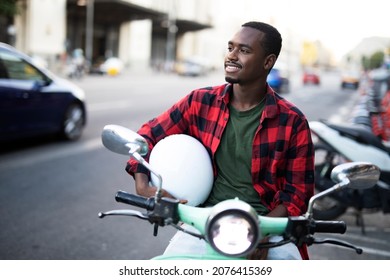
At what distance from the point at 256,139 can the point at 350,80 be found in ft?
105

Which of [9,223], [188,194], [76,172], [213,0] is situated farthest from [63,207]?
[213,0]

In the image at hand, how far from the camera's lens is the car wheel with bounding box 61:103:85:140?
730 cm

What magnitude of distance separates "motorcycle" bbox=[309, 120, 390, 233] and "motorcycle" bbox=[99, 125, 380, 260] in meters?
2.48

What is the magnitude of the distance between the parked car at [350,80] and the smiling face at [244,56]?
103 ft

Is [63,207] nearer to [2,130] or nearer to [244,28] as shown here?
[2,130]

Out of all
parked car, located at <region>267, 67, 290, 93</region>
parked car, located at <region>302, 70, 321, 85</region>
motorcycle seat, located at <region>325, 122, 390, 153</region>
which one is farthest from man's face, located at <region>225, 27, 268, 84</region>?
parked car, located at <region>302, 70, 321, 85</region>

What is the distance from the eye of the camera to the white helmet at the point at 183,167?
173 cm

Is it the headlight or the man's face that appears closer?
the headlight

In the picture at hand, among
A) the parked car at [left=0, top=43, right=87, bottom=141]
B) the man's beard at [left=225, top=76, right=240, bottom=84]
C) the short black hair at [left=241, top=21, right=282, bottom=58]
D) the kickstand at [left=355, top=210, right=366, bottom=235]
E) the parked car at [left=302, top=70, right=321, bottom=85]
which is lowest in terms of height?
the parked car at [left=302, top=70, right=321, bottom=85]

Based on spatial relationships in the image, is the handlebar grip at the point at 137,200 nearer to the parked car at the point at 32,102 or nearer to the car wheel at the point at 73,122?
the parked car at the point at 32,102

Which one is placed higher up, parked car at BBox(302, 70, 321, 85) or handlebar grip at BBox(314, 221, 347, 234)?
handlebar grip at BBox(314, 221, 347, 234)

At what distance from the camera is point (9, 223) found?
395 cm

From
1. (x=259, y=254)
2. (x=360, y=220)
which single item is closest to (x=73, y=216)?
(x=360, y=220)

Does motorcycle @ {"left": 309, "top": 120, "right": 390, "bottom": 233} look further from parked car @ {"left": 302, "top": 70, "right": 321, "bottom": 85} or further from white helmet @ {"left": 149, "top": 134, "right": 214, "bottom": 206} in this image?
parked car @ {"left": 302, "top": 70, "right": 321, "bottom": 85}
